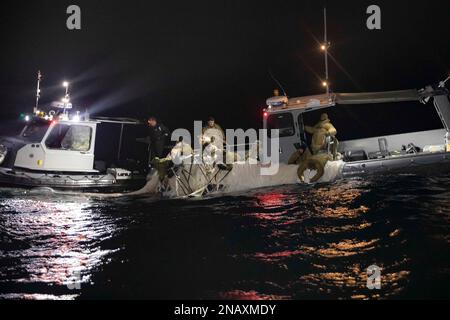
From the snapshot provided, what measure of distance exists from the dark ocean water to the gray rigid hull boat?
1.11 metres

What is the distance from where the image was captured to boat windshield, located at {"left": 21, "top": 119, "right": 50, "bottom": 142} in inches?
493

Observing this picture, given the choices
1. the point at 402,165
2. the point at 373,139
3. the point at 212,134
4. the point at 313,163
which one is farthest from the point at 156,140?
the point at 402,165

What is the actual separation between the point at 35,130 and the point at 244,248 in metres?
11.2

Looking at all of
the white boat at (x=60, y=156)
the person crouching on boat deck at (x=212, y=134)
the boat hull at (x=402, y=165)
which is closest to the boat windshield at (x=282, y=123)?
the person crouching on boat deck at (x=212, y=134)

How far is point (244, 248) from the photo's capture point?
15.3 feet

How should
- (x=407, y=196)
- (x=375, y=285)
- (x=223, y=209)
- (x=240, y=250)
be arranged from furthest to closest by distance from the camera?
(x=223, y=209)
(x=407, y=196)
(x=240, y=250)
(x=375, y=285)

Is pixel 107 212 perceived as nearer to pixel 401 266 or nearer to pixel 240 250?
pixel 240 250

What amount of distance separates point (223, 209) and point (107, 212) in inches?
109

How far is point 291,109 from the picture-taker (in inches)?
429

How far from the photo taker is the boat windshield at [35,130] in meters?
12.5

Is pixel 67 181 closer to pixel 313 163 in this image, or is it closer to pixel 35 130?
pixel 35 130

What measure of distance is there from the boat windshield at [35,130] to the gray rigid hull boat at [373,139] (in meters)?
8.18

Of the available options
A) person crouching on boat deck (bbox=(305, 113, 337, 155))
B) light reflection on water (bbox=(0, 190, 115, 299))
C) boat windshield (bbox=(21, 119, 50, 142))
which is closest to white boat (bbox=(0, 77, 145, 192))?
boat windshield (bbox=(21, 119, 50, 142))
